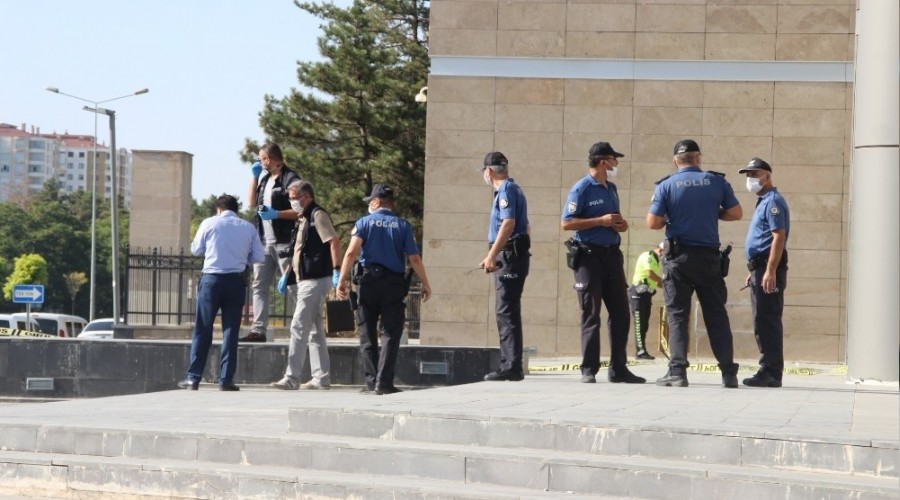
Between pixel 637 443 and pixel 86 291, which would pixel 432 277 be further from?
pixel 86 291

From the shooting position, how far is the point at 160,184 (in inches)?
1134

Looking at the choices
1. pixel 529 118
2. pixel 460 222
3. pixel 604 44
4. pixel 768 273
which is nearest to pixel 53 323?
pixel 460 222

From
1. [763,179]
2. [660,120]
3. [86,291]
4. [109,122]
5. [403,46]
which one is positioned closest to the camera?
[763,179]

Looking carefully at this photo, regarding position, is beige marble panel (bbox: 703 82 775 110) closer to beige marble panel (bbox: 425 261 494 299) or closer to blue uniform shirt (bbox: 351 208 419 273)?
beige marble panel (bbox: 425 261 494 299)

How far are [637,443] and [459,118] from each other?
12833 millimetres

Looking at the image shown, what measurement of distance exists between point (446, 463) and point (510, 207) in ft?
13.2

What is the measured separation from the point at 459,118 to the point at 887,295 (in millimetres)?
10695

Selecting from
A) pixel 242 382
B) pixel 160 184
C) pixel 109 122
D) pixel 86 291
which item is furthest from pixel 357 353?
pixel 86 291

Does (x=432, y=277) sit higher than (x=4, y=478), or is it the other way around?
(x=432, y=277)

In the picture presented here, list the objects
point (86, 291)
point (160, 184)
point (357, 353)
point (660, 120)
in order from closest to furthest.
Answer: point (357, 353) < point (660, 120) < point (160, 184) < point (86, 291)

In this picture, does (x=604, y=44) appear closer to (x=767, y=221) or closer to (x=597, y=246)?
(x=767, y=221)

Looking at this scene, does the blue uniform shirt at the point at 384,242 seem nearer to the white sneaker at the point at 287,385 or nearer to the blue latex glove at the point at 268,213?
the blue latex glove at the point at 268,213

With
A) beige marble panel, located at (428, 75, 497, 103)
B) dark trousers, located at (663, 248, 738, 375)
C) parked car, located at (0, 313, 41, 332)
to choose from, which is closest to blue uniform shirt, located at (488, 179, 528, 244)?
dark trousers, located at (663, 248, 738, 375)

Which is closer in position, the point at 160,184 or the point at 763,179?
the point at 763,179
